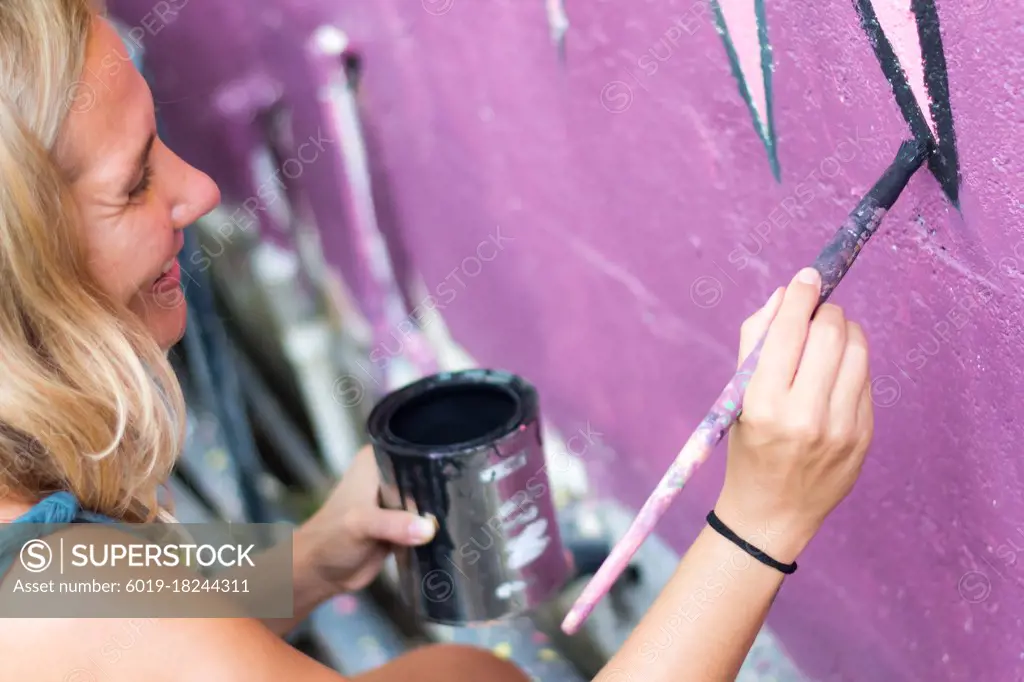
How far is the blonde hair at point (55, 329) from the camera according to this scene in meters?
0.86

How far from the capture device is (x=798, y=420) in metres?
0.80

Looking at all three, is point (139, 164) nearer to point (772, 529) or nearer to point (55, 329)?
point (55, 329)

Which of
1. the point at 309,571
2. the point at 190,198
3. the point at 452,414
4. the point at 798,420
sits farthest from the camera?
the point at 309,571

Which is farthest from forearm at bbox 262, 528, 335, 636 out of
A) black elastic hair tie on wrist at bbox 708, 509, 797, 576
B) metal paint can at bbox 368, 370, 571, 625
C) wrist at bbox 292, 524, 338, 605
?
black elastic hair tie on wrist at bbox 708, 509, 797, 576

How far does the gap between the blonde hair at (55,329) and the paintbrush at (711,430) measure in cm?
43

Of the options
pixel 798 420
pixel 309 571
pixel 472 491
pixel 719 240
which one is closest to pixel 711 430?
pixel 798 420

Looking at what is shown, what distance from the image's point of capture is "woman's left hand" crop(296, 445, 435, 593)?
1183 mm

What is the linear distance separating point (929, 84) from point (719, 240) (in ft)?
1.27

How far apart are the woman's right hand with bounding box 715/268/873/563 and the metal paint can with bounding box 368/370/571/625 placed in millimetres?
272

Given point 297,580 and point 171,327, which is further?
point 297,580

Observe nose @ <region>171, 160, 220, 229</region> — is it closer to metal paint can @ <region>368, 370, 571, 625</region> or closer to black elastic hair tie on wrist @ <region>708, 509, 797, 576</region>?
metal paint can @ <region>368, 370, 571, 625</region>

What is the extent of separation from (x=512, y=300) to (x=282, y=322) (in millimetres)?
641

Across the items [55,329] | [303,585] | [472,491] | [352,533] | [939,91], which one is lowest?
[303,585]

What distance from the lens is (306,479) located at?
222 centimetres
